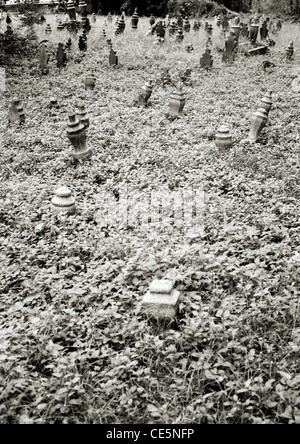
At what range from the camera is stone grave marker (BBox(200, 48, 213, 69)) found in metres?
12.4

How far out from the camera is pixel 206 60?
41.0 feet

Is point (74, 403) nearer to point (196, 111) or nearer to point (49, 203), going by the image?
point (49, 203)

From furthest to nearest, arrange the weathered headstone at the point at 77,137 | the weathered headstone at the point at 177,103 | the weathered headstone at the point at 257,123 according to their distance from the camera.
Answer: the weathered headstone at the point at 177,103 → the weathered headstone at the point at 257,123 → the weathered headstone at the point at 77,137

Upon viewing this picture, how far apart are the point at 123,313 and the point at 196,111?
265 inches

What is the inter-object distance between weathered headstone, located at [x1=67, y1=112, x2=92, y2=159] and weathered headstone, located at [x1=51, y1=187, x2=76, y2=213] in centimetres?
183

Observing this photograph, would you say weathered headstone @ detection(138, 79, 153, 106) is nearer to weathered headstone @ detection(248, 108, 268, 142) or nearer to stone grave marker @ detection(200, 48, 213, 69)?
weathered headstone @ detection(248, 108, 268, 142)

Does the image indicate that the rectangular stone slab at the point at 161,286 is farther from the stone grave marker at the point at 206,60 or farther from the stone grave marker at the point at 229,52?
the stone grave marker at the point at 229,52

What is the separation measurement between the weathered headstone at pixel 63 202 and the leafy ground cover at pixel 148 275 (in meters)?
0.15

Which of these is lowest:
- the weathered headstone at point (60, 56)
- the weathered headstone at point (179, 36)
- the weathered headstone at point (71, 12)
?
the weathered headstone at point (60, 56)

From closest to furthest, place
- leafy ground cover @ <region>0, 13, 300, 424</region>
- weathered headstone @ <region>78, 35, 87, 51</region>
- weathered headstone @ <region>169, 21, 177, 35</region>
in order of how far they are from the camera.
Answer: leafy ground cover @ <region>0, 13, 300, 424</region> < weathered headstone @ <region>78, 35, 87, 51</region> < weathered headstone @ <region>169, 21, 177, 35</region>

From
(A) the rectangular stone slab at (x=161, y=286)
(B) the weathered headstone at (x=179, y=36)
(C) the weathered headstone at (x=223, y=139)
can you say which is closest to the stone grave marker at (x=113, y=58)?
(B) the weathered headstone at (x=179, y=36)

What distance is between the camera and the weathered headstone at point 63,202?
551cm

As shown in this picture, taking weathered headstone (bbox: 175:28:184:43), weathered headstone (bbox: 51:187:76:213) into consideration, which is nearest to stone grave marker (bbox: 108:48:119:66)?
weathered headstone (bbox: 175:28:184:43)

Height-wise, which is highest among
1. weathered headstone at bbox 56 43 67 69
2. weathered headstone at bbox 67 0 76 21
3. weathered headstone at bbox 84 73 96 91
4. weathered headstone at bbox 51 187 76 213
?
weathered headstone at bbox 67 0 76 21
